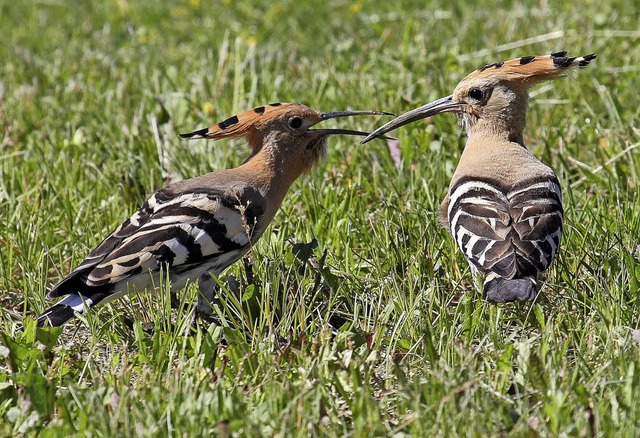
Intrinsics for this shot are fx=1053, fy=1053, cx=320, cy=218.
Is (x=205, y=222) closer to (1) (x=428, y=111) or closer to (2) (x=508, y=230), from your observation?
(2) (x=508, y=230)

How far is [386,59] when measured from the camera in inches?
231

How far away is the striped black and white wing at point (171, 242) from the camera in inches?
132

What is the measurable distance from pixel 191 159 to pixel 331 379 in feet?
7.02

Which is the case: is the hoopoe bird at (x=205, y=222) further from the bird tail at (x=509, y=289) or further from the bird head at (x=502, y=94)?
the bird tail at (x=509, y=289)

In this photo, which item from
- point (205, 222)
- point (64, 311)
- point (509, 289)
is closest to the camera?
point (509, 289)

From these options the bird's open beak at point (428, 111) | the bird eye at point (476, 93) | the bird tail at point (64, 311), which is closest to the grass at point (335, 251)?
the bird tail at point (64, 311)

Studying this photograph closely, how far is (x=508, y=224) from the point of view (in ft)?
10.8

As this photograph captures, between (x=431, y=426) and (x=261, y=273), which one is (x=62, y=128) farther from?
(x=431, y=426)

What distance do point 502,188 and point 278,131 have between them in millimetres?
977

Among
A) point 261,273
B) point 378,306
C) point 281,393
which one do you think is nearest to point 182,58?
point 261,273

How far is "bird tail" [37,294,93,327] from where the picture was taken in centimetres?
321

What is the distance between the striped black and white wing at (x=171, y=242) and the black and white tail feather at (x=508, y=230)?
2.31 feet

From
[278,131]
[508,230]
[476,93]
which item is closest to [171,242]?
[278,131]

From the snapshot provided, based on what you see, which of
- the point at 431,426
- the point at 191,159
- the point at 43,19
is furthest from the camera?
the point at 43,19
